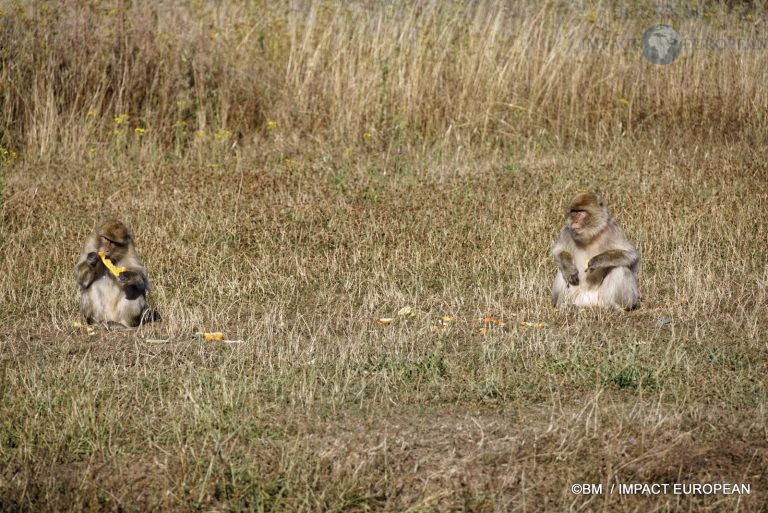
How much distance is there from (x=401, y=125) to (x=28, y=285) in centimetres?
581

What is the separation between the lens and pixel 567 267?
852cm

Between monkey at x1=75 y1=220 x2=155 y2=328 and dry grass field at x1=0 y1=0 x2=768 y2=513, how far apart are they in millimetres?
213

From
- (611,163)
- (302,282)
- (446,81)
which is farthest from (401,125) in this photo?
(302,282)

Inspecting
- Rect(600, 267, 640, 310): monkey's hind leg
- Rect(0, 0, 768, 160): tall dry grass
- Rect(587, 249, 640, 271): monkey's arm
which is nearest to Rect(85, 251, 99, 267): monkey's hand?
Rect(587, 249, 640, 271): monkey's arm

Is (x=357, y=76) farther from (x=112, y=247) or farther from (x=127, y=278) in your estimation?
(x=127, y=278)

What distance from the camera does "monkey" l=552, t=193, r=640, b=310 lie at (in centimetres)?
841

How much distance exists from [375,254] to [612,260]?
2.35 m

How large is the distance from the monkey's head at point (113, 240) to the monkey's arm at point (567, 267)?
123 inches

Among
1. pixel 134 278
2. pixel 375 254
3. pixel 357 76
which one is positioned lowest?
pixel 375 254

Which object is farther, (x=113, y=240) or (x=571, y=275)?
(x=571, y=275)

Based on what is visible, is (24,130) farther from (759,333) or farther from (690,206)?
(759,333)

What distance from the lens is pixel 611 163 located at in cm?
1297

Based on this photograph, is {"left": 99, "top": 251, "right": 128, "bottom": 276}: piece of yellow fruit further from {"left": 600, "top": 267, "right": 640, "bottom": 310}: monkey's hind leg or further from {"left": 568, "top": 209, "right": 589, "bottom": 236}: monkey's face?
{"left": 600, "top": 267, "right": 640, "bottom": 310}: monkey's hind leg

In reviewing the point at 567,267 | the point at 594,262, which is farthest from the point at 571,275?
the point at 594,262
